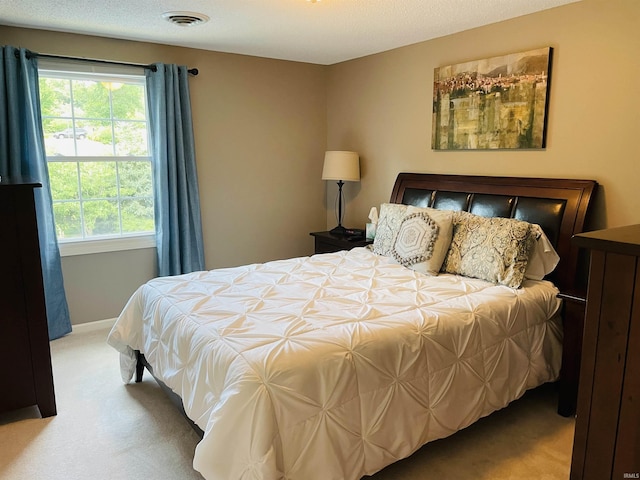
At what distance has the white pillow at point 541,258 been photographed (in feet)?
9.14

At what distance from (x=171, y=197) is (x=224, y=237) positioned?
2.25 feet

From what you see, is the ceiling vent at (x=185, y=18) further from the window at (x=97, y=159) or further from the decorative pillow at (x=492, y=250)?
the decorative pillow at (x=492, y=250)

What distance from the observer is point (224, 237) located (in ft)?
14.8

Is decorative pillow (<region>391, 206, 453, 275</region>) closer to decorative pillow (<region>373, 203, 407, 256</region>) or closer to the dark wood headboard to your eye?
decorative pillow (<region>373, 203, 407, 256</region>)

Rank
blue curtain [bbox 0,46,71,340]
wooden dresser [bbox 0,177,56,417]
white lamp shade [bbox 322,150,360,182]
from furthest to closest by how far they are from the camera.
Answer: white lamp shade [bbox 322,150,360,182] → blue curtain [bbox 0,46,71,340] → wooden dresser [bbox 0,177,56,417]

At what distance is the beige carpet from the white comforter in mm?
179

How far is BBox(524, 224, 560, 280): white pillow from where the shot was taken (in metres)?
2.79

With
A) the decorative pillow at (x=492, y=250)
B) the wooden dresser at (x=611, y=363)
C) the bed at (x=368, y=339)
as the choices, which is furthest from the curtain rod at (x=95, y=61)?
the wooden dresser at (x=611, y=363)

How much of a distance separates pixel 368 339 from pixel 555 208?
5.44ft

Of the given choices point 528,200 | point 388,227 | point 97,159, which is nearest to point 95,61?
point 97,159

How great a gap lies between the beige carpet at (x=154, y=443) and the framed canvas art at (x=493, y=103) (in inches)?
66.4

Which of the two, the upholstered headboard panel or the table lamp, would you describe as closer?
the upholstered headboard panel

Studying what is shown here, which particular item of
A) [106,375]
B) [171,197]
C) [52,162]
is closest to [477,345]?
[106,375]

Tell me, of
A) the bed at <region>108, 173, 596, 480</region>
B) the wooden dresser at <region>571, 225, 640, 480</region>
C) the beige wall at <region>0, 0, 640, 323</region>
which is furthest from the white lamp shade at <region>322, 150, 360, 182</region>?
the wooden dresser at <region>571, 225, 640, 480</region>
